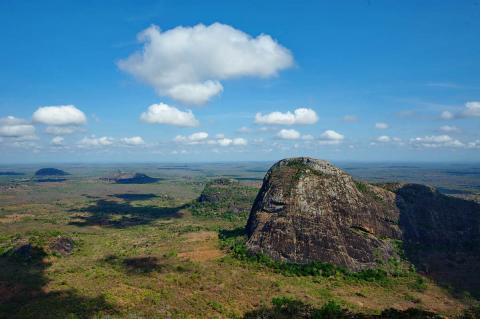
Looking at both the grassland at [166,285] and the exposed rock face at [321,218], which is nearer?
the grassland at [166,285]

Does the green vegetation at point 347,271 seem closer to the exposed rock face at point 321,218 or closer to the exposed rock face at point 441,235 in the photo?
the exposed rock face at point 321,218

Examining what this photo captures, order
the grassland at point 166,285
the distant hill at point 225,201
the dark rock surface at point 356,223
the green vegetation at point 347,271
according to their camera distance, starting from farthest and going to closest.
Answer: the distant hill at point 225,201
the dark rock surface at point 356,223
the green vegetation at point 347,271
the grassland at point 166,285

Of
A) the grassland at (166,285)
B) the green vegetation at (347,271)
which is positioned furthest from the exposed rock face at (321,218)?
the grassland at (166,285)

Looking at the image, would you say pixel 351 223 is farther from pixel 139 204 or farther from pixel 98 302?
pixel 139 204

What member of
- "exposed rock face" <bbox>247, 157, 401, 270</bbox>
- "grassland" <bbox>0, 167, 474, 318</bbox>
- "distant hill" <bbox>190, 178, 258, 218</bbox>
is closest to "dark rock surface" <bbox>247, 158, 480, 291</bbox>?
"exposed rock face" <bbox>247, 157, 401, 270</bbox>

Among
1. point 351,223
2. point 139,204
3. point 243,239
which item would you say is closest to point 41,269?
point 243,239

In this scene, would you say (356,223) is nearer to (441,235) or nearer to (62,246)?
(441,235)

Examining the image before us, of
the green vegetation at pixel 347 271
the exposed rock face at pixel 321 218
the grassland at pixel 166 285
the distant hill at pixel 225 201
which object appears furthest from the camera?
the distant hill at pixel 225 201
